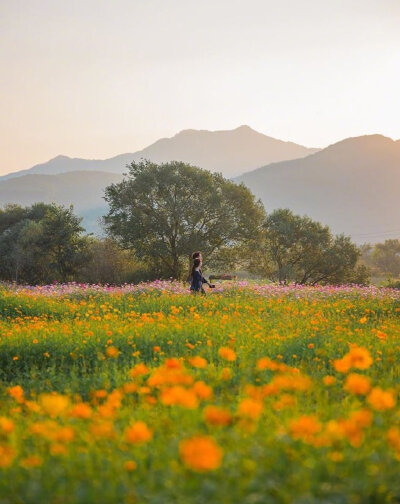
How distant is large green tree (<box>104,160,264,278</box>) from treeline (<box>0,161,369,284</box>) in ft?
0.24

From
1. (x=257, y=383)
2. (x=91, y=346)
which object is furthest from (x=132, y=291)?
(x=257, y=383)

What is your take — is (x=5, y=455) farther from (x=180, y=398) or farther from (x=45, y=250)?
(x=45, y=250)

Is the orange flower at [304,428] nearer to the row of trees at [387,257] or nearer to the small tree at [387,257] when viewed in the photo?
the row of trees at [387,257]

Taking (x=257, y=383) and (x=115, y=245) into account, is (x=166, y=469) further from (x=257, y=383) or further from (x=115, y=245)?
(x=115, y=245)

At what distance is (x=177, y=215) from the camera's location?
36312 mm

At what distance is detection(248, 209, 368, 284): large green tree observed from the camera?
142 feet

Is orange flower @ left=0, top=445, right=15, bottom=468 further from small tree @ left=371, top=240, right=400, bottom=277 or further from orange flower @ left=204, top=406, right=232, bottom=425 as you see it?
small tree @ left=371, top=240, right=400, bottom=277

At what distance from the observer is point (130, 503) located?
2572 mm

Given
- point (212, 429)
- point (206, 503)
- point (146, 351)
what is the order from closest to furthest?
1. point (206, 503)
2. point (212, 429)
3. point (146, 351)

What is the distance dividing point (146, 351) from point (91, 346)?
3.17ft

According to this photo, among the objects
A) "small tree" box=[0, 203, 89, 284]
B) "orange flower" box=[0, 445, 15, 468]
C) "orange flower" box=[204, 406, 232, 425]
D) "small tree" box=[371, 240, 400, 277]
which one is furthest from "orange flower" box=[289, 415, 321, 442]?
"small tree" box=[371, 240, 400, 277]

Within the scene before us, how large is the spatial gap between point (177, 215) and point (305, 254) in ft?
45.6

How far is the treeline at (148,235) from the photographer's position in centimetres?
3600

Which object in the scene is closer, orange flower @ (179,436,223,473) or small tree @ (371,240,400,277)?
orange flower @ (179,436,223,473)
